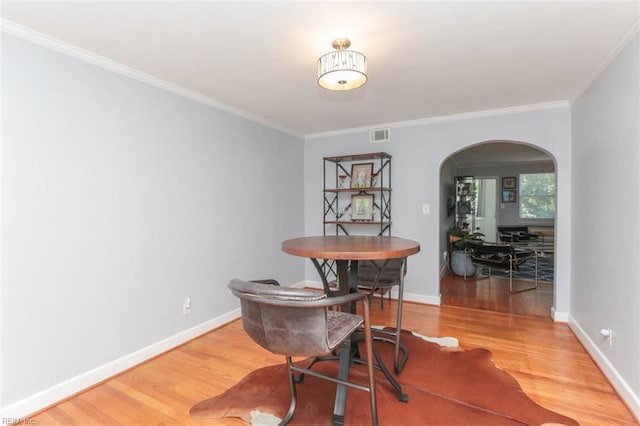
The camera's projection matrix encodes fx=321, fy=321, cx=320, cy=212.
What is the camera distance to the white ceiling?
1642 mm

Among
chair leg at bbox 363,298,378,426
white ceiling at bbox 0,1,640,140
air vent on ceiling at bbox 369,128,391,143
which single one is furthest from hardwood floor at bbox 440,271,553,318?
chair leg at bbox 363,298,378,426

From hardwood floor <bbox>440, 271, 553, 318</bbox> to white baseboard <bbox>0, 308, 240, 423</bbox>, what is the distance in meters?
2.83

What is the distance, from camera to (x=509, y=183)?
299 inches

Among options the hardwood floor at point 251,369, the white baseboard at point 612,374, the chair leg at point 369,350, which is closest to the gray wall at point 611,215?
the white baseboard at point 612,374

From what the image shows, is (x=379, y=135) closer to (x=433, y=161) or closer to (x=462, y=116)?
(x=433, y=161)

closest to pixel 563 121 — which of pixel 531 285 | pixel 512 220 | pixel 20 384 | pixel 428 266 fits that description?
pixel 428 266

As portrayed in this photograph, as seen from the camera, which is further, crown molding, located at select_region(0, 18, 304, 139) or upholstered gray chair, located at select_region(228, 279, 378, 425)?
crown molding, located at select_region(0, 18, 304, 139)

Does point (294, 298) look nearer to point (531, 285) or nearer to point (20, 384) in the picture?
point (20, 384)

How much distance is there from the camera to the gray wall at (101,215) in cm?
178

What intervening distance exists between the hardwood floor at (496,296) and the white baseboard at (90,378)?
283cm

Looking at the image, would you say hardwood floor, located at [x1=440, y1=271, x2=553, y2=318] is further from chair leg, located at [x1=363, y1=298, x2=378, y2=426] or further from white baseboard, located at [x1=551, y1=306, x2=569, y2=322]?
chair leg, located at [x1=363, y1=298, x2=378, y2=426]

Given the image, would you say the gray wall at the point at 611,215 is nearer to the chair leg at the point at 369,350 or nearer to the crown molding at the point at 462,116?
the crown molding at the point at 462,116

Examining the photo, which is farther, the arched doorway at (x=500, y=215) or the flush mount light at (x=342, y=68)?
the arched doorway at (x=500, y=215)

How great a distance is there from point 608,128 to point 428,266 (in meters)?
2.10
